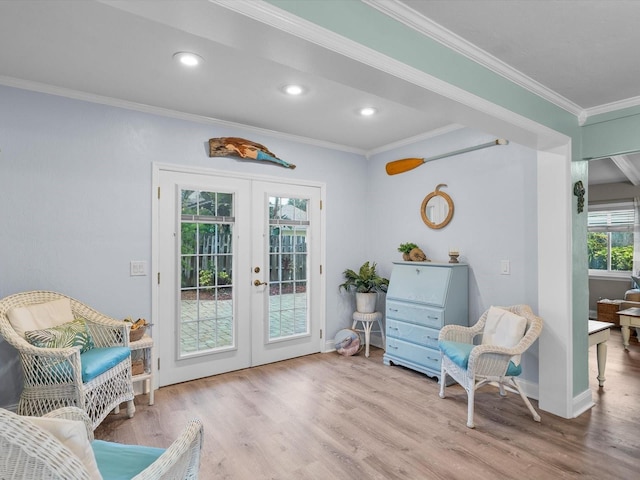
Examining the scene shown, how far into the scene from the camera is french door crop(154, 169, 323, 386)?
342 cm

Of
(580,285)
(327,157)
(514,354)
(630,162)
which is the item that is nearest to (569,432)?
(514,354)

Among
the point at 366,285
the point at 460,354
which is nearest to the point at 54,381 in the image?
the point at 460,354

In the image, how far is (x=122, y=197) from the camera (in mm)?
3162

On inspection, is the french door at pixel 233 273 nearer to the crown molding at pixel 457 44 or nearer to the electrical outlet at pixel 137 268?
the electrical outlet at pixel 137 268

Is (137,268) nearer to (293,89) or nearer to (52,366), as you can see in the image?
(52,366)

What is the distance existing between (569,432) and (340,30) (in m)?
2.91

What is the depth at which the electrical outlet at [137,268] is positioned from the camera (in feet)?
10.5

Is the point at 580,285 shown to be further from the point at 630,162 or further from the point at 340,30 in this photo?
the point at 630,162

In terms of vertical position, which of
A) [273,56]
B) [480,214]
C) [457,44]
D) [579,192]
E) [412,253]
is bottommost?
[412,253]

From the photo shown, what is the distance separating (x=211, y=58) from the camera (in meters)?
2.36

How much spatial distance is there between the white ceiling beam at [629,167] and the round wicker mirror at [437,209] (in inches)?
95.7

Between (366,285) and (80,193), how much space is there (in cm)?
299

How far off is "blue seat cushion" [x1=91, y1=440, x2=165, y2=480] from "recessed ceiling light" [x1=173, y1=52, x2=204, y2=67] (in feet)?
7.00

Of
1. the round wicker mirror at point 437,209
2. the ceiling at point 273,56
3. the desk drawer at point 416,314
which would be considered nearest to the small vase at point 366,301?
the desk drawer at point 416,314
